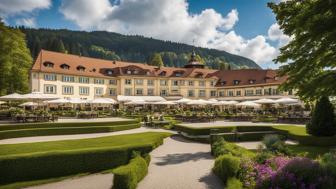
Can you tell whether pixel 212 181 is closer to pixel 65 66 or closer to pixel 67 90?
pixel 67 90

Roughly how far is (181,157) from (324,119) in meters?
11.1

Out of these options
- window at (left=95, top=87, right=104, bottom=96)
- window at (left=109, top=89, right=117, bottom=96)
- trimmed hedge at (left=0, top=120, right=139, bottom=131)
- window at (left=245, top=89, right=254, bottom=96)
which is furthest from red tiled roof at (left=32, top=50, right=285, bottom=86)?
trimmed hedge at (left=0, top=120, right=139, bottom=131)

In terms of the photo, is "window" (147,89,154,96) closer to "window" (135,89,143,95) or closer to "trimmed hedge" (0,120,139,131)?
"window" (135,89,143,95)

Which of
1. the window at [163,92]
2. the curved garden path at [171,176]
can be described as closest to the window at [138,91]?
the window at [163,92]

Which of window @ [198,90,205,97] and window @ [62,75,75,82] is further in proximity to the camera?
window @ [198,90,205,97]

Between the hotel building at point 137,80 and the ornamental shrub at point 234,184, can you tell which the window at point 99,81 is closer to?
the hotel building at point 137,80

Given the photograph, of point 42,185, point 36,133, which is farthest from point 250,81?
point 42,185

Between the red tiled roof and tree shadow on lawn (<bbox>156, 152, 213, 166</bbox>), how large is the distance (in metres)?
40.8

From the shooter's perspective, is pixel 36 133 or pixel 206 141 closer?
pixel 206 141

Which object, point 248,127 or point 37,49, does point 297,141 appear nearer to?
point 248,127

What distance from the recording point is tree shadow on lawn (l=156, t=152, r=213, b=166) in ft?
43.1

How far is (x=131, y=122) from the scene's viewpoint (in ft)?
91.6

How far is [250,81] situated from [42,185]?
5392 centimetres

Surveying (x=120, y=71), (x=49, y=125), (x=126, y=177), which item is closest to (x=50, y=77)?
(x=120, y=71)
